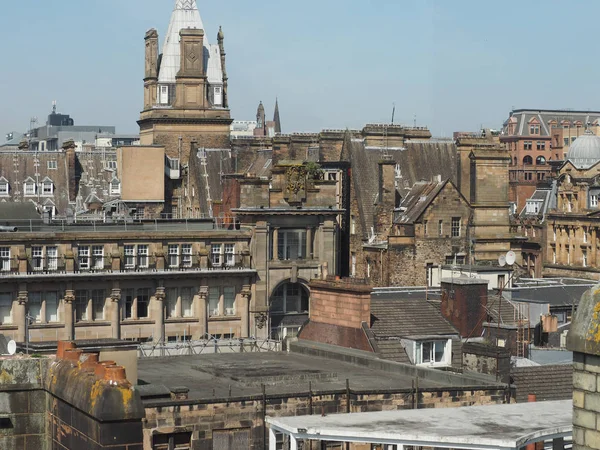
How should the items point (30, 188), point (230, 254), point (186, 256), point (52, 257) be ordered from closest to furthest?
point (52, 257) → point (186, 256) → point (230, 254) → point (30, 188)

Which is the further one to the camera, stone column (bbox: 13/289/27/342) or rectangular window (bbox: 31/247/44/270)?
rectangular window (bbox: 31/247/44/270)

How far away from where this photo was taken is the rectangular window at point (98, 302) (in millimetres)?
77062

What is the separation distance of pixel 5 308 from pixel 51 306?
7.67 ft

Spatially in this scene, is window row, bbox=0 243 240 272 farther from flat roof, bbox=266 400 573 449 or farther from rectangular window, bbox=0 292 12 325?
flat roof, bbox=266 400 573 449

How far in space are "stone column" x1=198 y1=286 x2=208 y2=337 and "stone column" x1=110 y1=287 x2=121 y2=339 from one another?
4104mm

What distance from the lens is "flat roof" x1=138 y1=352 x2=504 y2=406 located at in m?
38.7

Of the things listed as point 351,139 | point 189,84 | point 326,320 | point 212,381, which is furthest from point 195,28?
point 212,381

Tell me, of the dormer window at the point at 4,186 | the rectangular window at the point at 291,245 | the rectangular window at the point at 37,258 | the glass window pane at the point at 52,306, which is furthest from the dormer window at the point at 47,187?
the glass window pane at the point at 52,306

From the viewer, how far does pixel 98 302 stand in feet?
254

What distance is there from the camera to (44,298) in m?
76.1

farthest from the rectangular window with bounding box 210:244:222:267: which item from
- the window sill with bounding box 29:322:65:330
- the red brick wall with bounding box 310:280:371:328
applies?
the red brick wall with bounding box 310:280:371:328

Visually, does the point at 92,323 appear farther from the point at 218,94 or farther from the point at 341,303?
the point at 218,94

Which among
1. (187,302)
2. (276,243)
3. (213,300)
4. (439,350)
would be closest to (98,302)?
(187,302)

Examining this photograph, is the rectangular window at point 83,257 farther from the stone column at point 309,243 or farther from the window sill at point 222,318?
the stone column at point 309,243
